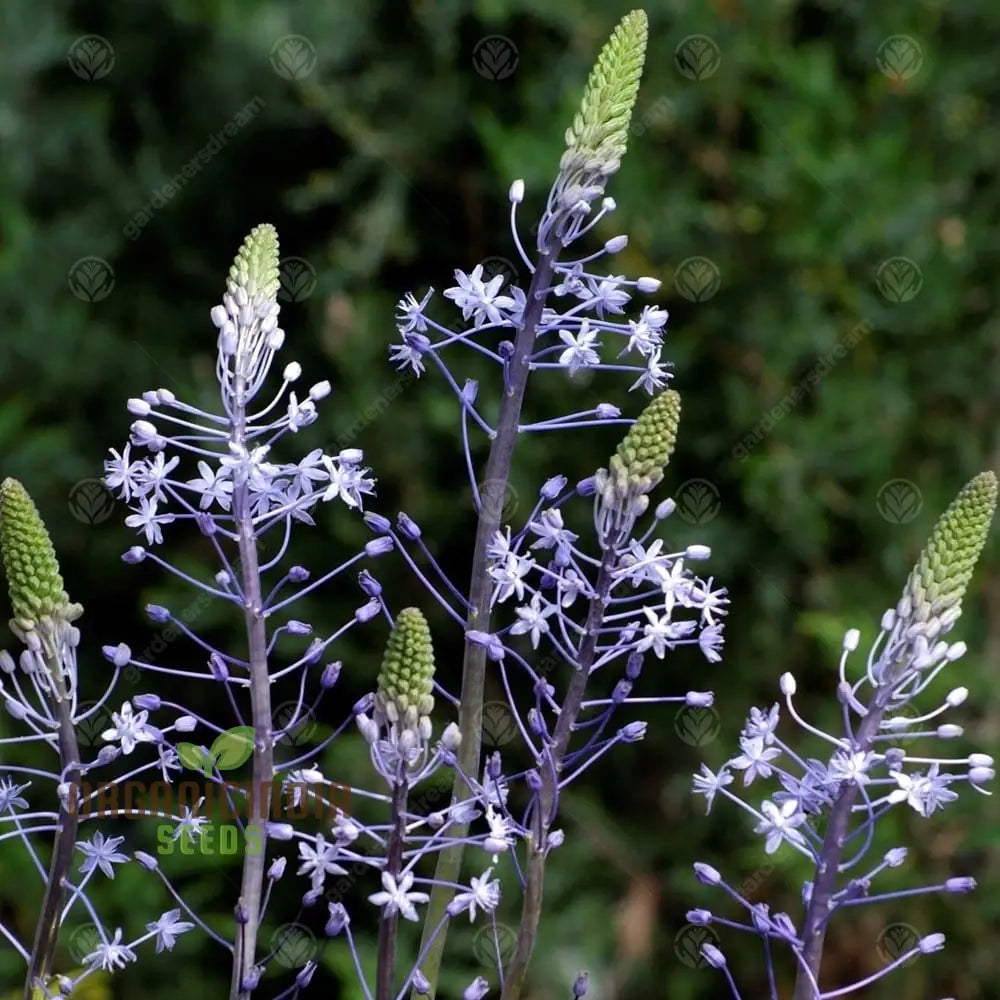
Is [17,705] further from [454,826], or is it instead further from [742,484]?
[742,484]

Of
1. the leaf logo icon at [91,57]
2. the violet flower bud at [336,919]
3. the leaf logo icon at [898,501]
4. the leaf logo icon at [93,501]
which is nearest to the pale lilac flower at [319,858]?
the violet flower bud at [336,919]

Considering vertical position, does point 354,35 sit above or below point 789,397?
above

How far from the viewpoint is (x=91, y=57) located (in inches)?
109

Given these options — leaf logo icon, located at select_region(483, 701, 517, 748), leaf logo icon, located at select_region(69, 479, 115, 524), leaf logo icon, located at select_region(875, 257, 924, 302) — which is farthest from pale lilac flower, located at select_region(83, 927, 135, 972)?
leaf logo icon, located at select_region(875, 257, 924, 302)

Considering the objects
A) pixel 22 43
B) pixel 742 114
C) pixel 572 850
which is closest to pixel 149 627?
pixel 572 850

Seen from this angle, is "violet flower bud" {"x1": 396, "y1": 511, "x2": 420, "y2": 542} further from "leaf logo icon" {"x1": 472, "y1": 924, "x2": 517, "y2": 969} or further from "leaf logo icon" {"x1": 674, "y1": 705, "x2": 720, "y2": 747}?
"leaf logo icon" {"x1": 674, "y1": 705, "x2": 720, "y2": 747}

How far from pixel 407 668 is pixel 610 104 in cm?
36

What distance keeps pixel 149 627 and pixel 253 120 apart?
1.01m

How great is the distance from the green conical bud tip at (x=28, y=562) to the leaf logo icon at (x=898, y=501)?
195 cm

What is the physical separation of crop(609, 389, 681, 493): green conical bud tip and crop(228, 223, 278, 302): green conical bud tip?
0.23 metres

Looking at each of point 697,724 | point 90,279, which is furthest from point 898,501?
point 90,279

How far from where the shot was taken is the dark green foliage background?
247cm

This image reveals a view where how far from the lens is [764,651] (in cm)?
255

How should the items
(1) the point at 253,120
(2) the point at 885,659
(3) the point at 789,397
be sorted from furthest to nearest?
(1) the point at 253,120
(3) the point at 789,397
(2) the point at 885,659
